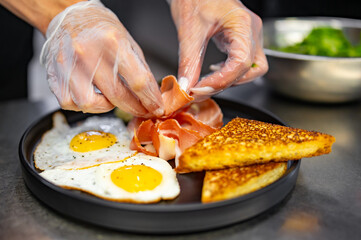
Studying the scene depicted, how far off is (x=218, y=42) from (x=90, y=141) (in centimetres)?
89

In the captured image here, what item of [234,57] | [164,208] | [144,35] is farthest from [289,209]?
[144,35]

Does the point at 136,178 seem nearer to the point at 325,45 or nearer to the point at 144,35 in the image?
the point at 325,45

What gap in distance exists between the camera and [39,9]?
70.6 inches

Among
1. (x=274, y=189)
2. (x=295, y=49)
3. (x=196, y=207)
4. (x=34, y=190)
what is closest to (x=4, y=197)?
(x=34, y=190)

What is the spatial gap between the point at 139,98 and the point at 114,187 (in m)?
0.47

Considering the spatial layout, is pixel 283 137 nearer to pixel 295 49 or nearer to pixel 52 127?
pixel 52 127

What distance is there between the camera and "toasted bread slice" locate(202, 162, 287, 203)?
1290mm

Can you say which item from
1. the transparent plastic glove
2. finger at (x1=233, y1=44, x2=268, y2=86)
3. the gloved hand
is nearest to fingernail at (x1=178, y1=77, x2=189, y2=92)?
the gloved hand

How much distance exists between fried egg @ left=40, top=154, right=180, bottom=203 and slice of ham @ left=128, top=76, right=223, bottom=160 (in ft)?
0.44

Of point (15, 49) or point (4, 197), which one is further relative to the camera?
point (15, 49)

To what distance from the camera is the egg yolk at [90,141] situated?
5.70 feet

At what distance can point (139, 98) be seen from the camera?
1.68 meters

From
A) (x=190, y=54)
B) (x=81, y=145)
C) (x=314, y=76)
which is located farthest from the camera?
(x=314, y=76)

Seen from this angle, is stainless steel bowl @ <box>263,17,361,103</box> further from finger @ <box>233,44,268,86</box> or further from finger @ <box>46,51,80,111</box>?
finger @ <box>46,51,80,111</box>
